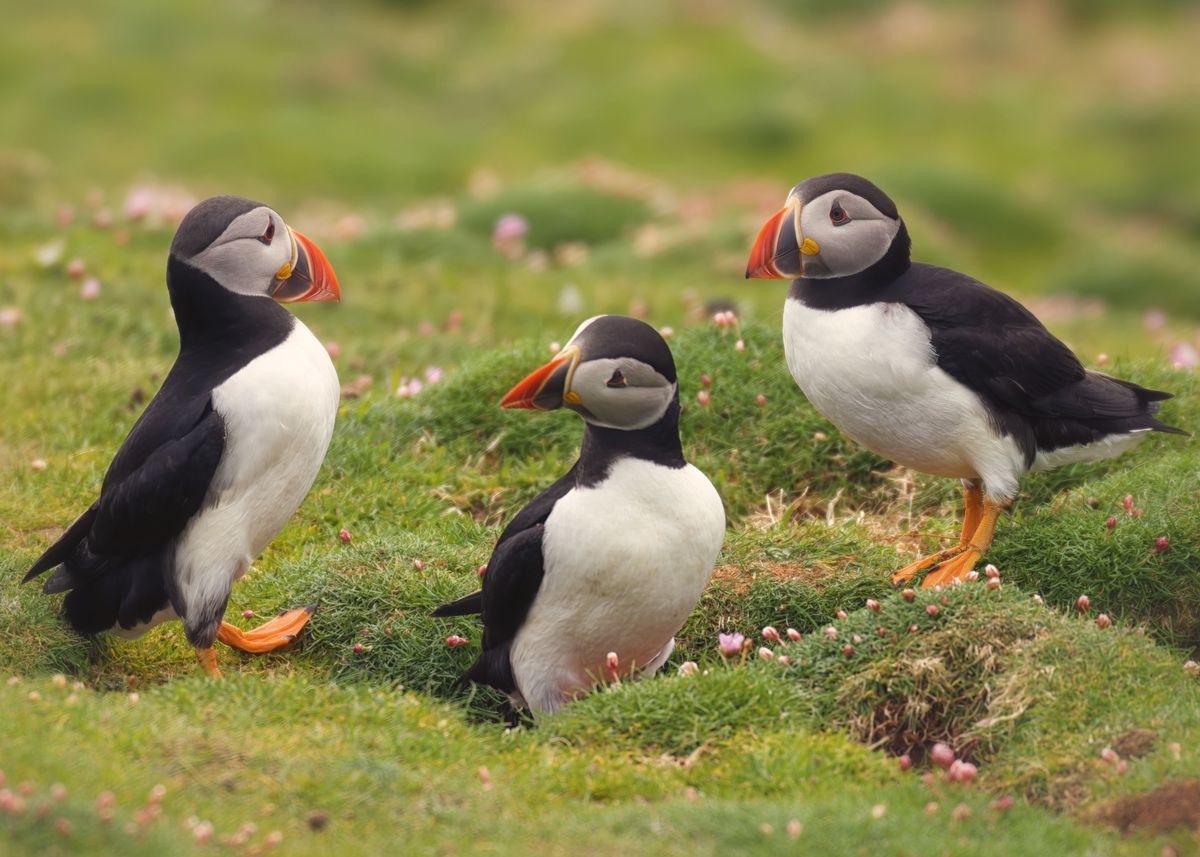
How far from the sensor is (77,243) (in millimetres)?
9852

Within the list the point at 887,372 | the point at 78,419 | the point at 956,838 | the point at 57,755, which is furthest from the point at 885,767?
the point at 78,419

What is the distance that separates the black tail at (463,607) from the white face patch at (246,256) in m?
1.26

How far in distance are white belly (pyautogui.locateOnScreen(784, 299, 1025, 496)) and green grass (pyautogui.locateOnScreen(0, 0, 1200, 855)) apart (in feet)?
1.71

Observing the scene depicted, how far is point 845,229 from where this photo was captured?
5.55 meters

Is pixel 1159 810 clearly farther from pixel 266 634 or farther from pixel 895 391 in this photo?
pixel 266 634

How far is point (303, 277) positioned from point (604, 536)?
145 cm

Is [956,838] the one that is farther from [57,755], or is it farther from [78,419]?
[78,419]

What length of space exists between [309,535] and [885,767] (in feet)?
9.48

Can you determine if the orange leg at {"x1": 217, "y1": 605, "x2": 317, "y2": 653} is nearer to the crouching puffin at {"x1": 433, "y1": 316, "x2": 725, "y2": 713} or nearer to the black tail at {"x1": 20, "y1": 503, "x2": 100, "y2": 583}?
the black tail at {"x1": 20, "y1": 503, "x2": 100, "y2": 583}

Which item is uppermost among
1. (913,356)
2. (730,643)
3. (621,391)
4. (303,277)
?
(913,356)

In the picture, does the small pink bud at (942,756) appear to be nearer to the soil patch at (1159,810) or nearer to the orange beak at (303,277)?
the soil patch at (1159,810)

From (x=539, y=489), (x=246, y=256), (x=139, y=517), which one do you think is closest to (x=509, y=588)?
(x=139, y=517)

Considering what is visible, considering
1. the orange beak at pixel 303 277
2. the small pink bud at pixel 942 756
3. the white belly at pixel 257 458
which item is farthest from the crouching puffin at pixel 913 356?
the white belly at pixel 257 458

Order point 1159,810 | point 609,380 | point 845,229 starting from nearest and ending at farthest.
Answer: point 1159,810 < point 609,380 < point 845,229
